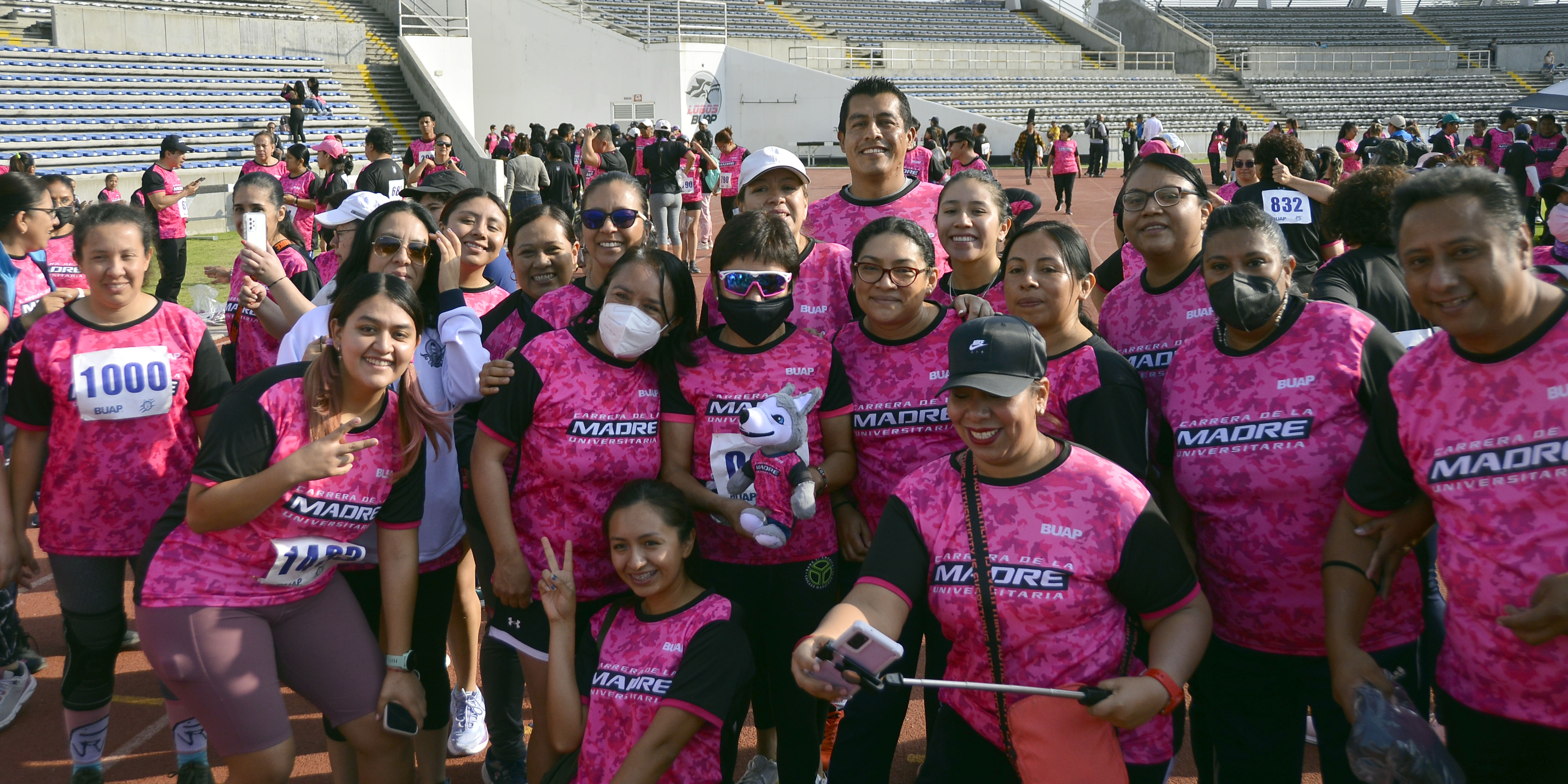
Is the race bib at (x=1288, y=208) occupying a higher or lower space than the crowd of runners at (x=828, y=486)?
higher

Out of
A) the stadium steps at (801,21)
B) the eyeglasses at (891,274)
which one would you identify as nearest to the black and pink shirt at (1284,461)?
the eyeglasses at (891,274)

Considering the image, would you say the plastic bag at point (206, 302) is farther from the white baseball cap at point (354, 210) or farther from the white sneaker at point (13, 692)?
the white sneaker at point (13, 692)

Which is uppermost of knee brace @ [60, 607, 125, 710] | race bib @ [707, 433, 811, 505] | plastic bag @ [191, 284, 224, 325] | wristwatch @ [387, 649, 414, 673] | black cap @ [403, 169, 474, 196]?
black cap @ [403, 169, 474, 196]

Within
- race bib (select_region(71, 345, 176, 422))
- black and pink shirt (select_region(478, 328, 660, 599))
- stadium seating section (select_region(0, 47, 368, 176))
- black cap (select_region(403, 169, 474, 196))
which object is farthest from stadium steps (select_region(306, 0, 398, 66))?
black and pink shirt (select_region(478, 328, 660, 599))

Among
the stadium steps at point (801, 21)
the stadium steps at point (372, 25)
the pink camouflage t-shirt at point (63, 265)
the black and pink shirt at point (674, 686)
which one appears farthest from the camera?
the stadium steps at point (801, 21)

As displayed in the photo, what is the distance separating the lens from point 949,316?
3643 mm

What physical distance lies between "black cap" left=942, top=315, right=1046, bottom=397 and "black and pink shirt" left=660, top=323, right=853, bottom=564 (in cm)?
83

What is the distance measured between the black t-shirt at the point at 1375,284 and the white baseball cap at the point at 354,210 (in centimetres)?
372

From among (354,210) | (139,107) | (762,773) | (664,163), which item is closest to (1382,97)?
(664,163)

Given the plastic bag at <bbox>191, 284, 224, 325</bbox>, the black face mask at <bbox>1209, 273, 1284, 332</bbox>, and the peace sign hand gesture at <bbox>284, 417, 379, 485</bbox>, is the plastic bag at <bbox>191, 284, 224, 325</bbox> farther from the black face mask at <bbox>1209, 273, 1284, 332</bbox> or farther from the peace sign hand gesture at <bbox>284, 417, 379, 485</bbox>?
the black face mask at <bbox>1209, 273, 1284, 332</bbox>

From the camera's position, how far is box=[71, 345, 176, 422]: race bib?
3779mm

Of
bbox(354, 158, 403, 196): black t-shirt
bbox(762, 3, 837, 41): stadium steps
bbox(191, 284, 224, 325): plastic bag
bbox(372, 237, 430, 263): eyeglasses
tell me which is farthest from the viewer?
bbox(762, 3, 837, 41): stadium steps

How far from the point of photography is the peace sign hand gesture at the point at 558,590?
3.42 m

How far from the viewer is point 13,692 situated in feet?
15.7
